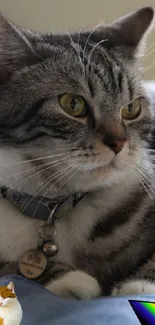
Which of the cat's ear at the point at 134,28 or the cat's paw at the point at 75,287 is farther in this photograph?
the cat's ear at the point at 134,28

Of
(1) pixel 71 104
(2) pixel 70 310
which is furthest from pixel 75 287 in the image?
(1) pixel 71 104

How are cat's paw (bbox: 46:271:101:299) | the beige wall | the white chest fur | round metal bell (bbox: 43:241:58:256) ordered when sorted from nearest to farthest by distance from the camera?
1. the white chest fur
2. cat's paw (bbox: 46:271:101:299)
3. round metal bell (bbox: 43:241:58:256)
4. the beige wall

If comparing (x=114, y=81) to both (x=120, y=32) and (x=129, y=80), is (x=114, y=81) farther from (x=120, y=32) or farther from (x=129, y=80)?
(x=120, y=32)

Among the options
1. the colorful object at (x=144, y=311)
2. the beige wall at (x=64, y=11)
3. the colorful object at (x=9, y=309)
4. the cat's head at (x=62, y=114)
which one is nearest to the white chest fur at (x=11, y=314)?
the colorful object at (x=9, y=309)

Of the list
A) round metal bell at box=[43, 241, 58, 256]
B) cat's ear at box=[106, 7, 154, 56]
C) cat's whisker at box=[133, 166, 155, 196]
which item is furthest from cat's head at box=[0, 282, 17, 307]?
cat's ear at box=[106, 7, 154, 56]

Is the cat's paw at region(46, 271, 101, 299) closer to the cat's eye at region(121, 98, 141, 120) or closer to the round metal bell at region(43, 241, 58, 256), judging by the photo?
the round metal bell at region(43, 241, 58, 256)

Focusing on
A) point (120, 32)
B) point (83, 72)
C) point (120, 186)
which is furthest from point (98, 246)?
point (120, 32)

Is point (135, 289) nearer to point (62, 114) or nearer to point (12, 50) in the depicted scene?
point (62, 114)

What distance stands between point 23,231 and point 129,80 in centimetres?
37

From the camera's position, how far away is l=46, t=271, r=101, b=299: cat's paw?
87cm

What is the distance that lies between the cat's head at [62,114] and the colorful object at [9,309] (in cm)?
28

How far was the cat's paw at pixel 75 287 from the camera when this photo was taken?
869 mm

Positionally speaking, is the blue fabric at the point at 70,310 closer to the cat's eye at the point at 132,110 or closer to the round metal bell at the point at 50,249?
the round metal bell at the point at 50,249

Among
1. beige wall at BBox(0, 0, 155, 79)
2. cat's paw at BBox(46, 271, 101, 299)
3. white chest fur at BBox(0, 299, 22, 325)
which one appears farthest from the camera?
beige wall at BBox(0, 0, 155, 79)
